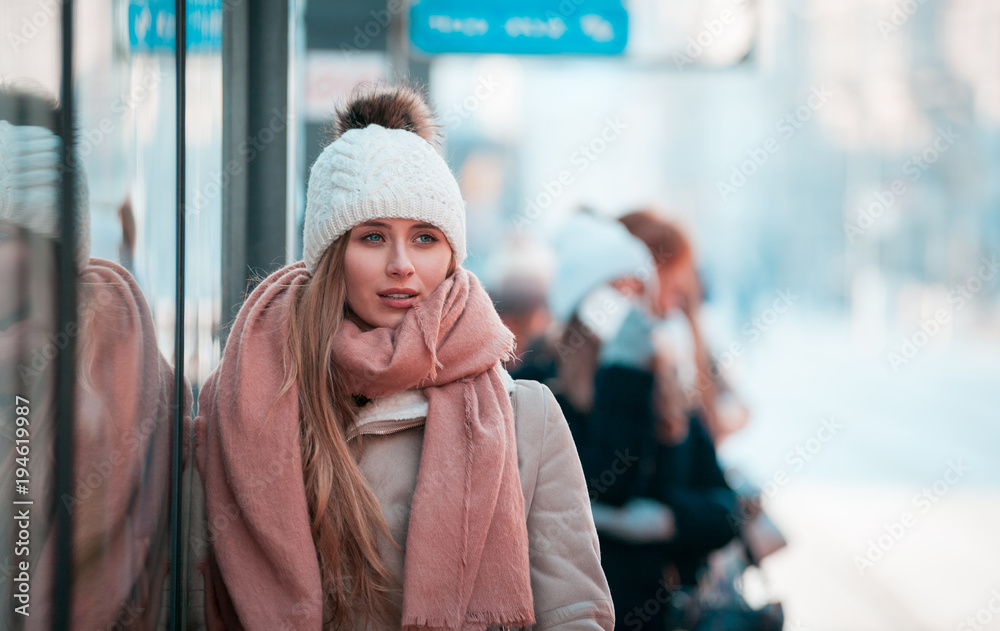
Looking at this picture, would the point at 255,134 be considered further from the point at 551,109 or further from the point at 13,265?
the point at 551,109

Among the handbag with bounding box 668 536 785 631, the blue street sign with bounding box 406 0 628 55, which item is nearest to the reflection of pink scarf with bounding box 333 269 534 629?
the handbag with bounding box 668 536 785 631

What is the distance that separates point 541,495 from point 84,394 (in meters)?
0.82

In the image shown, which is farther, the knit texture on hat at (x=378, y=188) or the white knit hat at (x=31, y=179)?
the knit texture on hat at (x=378, y=188)

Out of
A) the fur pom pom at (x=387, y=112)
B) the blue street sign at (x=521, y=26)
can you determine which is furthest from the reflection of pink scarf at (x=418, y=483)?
the blue street sign at (x=521, y=26)

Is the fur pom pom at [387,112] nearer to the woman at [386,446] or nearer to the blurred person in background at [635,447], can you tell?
the woman at [386,446]

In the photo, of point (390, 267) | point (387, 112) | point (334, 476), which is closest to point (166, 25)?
point (387, 112)

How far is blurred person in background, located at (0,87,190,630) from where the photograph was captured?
113 cm

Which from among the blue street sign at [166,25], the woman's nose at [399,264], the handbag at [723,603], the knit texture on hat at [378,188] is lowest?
the handbag at [723,603]

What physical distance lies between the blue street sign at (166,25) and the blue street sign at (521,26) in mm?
1115

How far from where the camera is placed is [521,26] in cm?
341

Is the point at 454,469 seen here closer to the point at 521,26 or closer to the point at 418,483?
the point at 418,483

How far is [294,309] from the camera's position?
1.75 metres

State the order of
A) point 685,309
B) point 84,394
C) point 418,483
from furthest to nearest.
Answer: point 685,309, point 418,483, point 84,394

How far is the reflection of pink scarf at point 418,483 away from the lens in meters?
1.58
